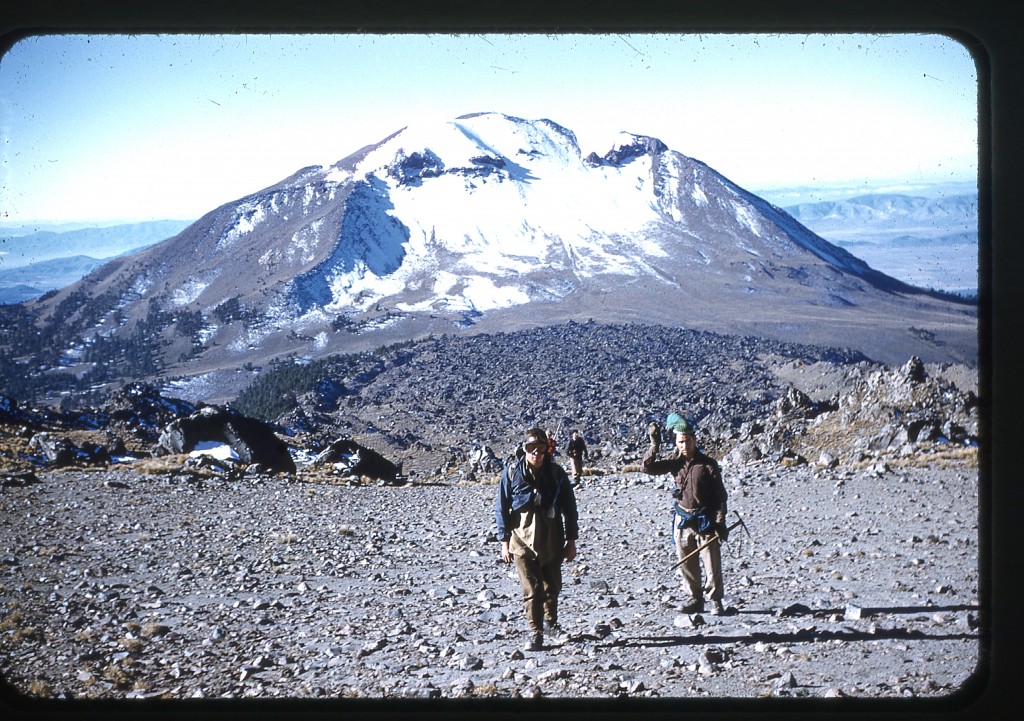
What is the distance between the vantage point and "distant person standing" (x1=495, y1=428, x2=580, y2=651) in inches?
174

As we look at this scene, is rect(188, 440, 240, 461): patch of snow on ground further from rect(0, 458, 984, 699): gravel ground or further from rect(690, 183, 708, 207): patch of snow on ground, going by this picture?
rect(690, 183, 708, 207): patch of snow on ground

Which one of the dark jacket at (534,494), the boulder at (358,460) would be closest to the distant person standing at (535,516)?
the dark jacket at (534,494)

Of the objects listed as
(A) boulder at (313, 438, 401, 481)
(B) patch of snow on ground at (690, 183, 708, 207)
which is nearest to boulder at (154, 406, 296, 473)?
(A) boulder at (313, 438, 401, 481)

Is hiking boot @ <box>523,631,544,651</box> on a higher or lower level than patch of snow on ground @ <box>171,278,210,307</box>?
lower

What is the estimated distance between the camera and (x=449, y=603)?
558 centimetres

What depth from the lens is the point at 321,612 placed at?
5.46 metres

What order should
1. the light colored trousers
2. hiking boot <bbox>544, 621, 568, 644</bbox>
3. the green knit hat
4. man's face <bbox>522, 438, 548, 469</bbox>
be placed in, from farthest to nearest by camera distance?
the light colored trousers → the green knit hat → hiking boot <bbox>544, 621, 568, 644</bbox> → man's face <bbox>522, 438, 548, 469</bbox>

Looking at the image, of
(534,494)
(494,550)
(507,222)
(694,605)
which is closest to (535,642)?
(534,494)

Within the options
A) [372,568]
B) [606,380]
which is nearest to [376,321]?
[606,380]

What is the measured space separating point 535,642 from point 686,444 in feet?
4.61

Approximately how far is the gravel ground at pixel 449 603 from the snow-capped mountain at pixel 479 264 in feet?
18.6

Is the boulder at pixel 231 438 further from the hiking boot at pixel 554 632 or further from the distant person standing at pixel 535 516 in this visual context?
the distant person standing at pixel 535 516

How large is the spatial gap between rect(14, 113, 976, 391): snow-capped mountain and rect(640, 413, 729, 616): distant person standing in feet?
25.9

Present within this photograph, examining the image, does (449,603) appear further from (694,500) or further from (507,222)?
(507,222)
